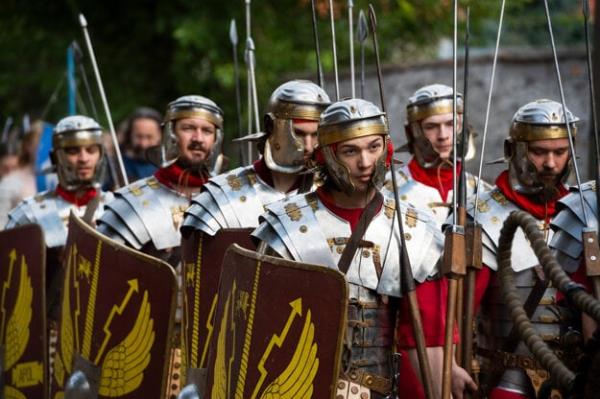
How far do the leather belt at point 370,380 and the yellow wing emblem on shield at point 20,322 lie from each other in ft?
9.18

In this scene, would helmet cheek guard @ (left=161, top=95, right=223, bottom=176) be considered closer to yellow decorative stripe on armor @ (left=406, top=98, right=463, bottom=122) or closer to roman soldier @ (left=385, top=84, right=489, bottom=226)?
roman soldier @ (left=385, top=84, right=489, bottom=226)

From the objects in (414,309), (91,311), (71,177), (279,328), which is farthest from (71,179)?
(279,328)

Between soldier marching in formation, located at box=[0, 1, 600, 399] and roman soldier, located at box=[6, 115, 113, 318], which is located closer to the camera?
soldier marching in formation, located at box=[0, 1, 600, 399]

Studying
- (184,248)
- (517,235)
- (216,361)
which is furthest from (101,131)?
(216,361)

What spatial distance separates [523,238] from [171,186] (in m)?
2.10

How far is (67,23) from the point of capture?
16219mm

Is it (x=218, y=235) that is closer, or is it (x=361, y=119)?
(x=361, y=119)

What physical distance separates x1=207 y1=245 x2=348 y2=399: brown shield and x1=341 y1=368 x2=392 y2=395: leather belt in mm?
410

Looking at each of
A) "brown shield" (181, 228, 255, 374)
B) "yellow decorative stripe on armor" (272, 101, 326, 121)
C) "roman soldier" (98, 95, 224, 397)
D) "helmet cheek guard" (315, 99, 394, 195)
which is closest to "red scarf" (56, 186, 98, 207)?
"roman soldier" (98, 95, 224, 397)

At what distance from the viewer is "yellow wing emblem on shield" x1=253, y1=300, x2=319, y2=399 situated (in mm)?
5535

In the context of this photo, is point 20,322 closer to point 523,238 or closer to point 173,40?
point 523,238

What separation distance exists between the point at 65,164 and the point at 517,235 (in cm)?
332

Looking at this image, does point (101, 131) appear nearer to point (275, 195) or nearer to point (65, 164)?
point (65, 164)

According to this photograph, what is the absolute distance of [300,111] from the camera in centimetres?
758
